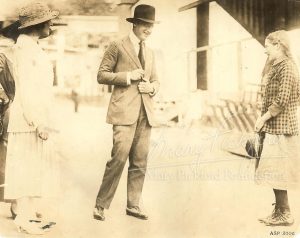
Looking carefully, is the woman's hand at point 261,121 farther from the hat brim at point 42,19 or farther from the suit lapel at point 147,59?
the hat brim at point 42,19

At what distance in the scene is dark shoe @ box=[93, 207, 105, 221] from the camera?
4.20m

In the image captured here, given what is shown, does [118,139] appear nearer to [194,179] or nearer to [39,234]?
[194,179]

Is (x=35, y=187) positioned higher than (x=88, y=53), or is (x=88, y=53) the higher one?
(x=88, y=53)

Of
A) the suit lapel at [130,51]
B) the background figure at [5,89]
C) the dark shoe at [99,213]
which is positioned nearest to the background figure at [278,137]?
the suit lapel at [130,51]

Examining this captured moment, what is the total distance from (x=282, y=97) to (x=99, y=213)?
1.58 metres

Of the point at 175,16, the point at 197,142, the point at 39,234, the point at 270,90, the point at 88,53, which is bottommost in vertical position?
the point at 39,234

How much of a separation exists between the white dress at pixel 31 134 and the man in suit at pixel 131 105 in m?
0.40

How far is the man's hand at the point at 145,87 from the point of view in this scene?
13.7 feet

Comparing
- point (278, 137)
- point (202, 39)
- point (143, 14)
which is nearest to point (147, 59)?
point (143, 14)

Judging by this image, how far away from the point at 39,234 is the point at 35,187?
354mm

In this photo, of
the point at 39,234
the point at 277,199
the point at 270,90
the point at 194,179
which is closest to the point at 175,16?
the point at 270,90

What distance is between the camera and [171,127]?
4242 millimetres

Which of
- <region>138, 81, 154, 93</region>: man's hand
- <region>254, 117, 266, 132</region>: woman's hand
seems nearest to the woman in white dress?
<region>138, 81, 154, 93</region>: man's hand

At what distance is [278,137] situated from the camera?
4.22m
